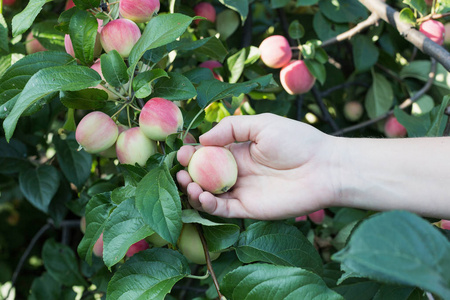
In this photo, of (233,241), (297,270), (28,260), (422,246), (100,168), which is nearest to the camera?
(422,246)

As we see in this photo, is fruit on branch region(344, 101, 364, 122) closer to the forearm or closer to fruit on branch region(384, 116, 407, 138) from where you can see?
fruit on branch region(384, 116, 407, 138)

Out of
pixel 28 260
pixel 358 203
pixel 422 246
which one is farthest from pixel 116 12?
pixel 28 260

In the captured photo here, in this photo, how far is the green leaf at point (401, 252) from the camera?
1.27ft

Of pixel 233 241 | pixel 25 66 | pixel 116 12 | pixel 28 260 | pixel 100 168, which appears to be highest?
pixel 116 12

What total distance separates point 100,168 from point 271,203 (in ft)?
2.15

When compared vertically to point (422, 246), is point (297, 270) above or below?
below

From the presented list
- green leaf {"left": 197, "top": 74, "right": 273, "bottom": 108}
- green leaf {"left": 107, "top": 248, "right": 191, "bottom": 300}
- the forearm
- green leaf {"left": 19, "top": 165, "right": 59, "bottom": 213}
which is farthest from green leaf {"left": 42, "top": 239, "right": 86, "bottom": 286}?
the forearm

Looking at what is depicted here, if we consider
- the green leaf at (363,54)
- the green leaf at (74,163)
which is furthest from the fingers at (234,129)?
the green leaf at (363,54)

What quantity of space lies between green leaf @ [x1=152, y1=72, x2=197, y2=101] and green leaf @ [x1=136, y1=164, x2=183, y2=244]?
163 millimetres

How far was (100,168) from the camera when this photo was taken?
4.22 feet

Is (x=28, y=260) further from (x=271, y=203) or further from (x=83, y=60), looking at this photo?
(x=271, y=203)

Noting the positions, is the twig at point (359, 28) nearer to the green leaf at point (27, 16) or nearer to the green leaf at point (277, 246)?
the green leaf at point (277, 246)

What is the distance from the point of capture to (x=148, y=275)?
73cm

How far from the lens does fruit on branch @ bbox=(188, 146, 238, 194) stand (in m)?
0.76
